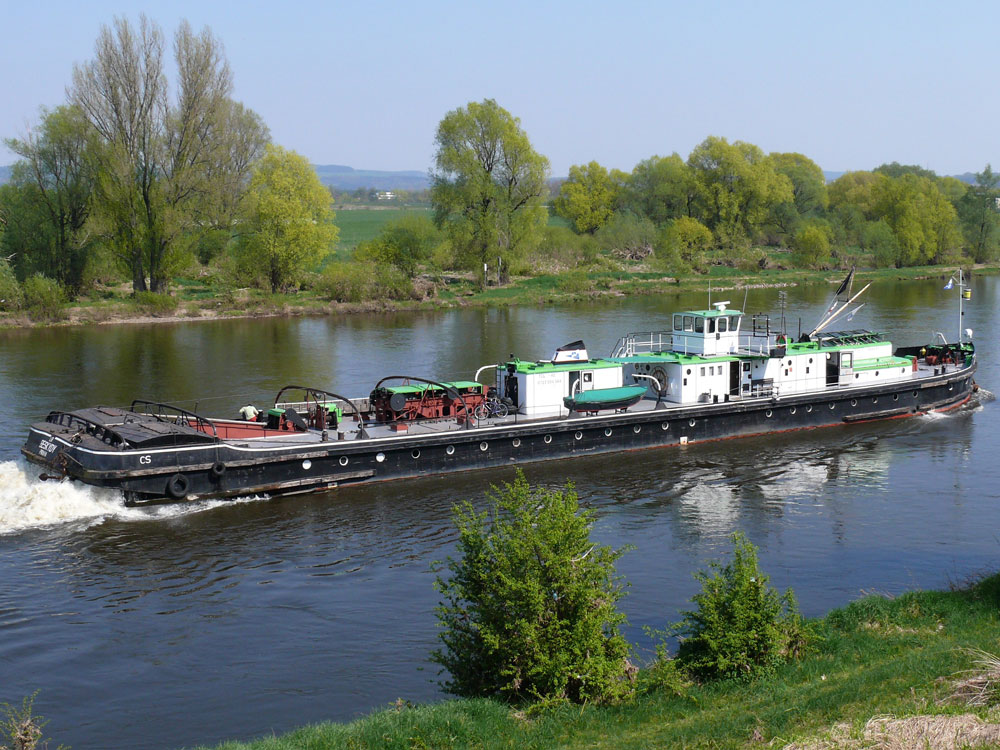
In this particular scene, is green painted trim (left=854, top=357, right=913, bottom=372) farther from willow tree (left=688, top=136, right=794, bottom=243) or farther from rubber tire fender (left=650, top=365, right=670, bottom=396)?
willow tree (left=688, top=136, right=794, bottom=243)

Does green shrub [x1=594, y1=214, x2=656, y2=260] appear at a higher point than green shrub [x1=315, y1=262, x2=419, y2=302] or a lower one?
higher

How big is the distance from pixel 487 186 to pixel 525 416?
48.9 metres

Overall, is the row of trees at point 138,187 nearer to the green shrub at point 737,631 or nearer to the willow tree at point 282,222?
the willow tree at point 282,222

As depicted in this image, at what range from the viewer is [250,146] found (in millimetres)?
83375

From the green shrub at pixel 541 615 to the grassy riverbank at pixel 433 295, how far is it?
57.2m

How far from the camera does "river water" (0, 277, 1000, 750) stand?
17.3 meters

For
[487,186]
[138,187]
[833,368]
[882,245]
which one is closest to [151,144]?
[138,187]

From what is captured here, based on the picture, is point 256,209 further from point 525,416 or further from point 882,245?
point 882,245

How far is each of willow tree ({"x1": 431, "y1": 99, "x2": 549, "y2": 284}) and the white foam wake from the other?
55308 millimetres

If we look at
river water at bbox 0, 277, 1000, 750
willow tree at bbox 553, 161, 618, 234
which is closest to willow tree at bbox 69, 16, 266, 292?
river water at bbox 0, 277, 1000, 750

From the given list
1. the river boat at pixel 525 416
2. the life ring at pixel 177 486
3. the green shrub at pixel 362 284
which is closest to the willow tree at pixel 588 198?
the green shrub at pixel 362 284

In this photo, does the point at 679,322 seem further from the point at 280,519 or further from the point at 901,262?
the point at 901,262

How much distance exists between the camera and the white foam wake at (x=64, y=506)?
83.7ft

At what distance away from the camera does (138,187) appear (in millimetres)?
68375
